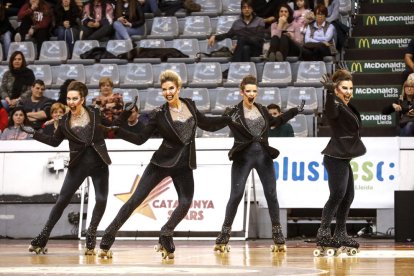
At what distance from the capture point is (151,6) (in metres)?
20.7

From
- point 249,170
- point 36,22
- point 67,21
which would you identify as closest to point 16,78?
point 67,21

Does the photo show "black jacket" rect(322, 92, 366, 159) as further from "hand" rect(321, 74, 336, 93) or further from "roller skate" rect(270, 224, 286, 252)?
"roller skate" rect(270, 224, 286, 252)

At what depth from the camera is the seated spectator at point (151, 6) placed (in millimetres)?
20609

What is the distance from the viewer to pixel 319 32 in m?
18.3

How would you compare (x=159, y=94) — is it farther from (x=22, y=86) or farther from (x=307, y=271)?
(x=307, y=271)

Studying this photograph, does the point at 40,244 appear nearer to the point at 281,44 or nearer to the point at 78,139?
the point at 78,139

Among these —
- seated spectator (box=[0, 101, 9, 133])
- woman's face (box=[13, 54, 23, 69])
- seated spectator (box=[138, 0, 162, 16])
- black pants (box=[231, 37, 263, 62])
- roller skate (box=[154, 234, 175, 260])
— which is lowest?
roller skate (box=[154, 234, 175, 260])

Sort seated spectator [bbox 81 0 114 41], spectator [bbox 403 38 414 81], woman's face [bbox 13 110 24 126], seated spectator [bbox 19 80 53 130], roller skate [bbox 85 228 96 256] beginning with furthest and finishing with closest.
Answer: seated spectator [bbox 81 0 114 41] < spectator [bbox 403 38 414 81] < seated spectator [bbox 19 80 53 130] < woman's face [bbox 13 110 24 126] < roller skate [bbox 85 228 96 256]

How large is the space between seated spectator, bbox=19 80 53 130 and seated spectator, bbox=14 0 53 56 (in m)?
3.19

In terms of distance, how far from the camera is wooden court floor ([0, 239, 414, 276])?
8273 mm

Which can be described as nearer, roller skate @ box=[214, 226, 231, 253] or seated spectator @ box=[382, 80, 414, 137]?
roller skate @ box=[214, 226, 231, 253]

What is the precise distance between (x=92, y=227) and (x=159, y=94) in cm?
672

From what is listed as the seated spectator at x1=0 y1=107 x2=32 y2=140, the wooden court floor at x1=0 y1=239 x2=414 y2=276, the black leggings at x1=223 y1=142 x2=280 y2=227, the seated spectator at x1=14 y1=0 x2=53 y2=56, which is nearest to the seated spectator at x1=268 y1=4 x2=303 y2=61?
the seated spectator at x1=0 y1=107 x2=32 y2=140

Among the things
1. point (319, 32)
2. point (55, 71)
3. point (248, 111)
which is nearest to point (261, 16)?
point (319, 32)
